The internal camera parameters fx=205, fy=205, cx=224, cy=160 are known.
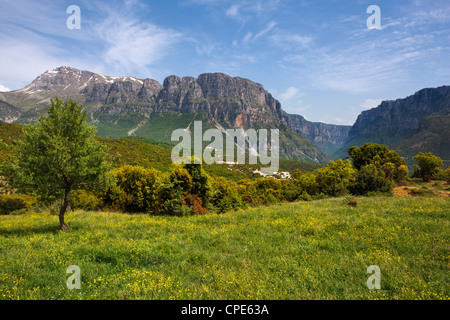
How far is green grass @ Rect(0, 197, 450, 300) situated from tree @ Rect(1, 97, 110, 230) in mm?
3164

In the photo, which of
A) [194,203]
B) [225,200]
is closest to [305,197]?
[225,200]

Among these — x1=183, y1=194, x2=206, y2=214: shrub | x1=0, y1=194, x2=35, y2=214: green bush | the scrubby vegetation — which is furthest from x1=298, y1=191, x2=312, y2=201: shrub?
x1=0, y1=194, x2=35, y2=214: green bush

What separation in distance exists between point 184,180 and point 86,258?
14.3 m

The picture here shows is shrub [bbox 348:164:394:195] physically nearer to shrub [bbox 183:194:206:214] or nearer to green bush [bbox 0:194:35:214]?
shrub [bbox 183:194:206:214]

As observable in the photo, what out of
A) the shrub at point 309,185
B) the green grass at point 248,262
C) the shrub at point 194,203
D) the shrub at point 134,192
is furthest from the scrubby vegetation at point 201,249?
the shrub at point 309,185

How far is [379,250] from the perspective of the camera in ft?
26.2

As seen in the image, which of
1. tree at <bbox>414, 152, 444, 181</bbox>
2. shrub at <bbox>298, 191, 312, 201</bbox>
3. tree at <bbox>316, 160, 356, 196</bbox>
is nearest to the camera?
shrub at <bbox>298, 191, 312, 201</bbox>

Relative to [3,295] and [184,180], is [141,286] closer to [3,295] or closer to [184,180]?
[3,295]

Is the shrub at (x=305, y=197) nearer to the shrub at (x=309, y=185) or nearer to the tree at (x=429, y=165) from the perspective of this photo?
the shrub at (x=309, y=185)

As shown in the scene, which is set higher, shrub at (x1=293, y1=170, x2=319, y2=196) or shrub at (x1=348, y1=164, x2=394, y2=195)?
shrub at (x1=348, y1=164, x2=394, y2=195)

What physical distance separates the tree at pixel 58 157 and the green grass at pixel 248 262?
3164mm

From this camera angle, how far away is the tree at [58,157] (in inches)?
453

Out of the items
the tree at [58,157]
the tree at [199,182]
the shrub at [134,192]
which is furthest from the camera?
the shrub at [134,192]

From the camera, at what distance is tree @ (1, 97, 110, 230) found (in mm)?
11508
